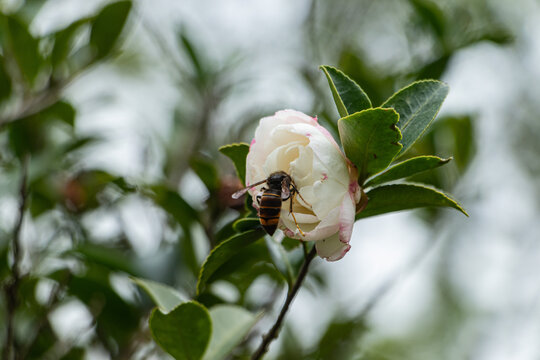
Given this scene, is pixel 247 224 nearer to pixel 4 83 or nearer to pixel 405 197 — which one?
pixel 405 197

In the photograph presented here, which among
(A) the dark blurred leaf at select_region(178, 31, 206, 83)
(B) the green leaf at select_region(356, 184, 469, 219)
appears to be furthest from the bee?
(A) the dark blurred leaf at select_region(178, 31, 206, 83)

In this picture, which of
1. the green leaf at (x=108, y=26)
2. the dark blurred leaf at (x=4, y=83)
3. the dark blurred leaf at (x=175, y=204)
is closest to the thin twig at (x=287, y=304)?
the dark blurred leaf at (x=175, y=204)

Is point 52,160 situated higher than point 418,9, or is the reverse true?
point 418,9

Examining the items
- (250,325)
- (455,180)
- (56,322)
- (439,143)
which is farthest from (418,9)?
(56,322)

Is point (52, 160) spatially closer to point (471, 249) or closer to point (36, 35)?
point (36, 35)

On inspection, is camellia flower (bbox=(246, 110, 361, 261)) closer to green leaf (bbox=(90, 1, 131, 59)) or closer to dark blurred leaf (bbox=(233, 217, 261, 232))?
dark blurred leaf (bbox=(233, 217, 261, 232))

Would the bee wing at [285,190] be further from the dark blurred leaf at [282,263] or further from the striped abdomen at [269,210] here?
the dark blurred leaf at [282,263]

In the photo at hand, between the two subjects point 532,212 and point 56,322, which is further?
point 532,212

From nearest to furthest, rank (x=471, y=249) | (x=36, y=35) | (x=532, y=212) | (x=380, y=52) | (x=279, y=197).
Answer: (x=279, y=197) → (x=36, y=35) → (x=380, y=52) → (x=532, y=212) → (x=471, y=249)
